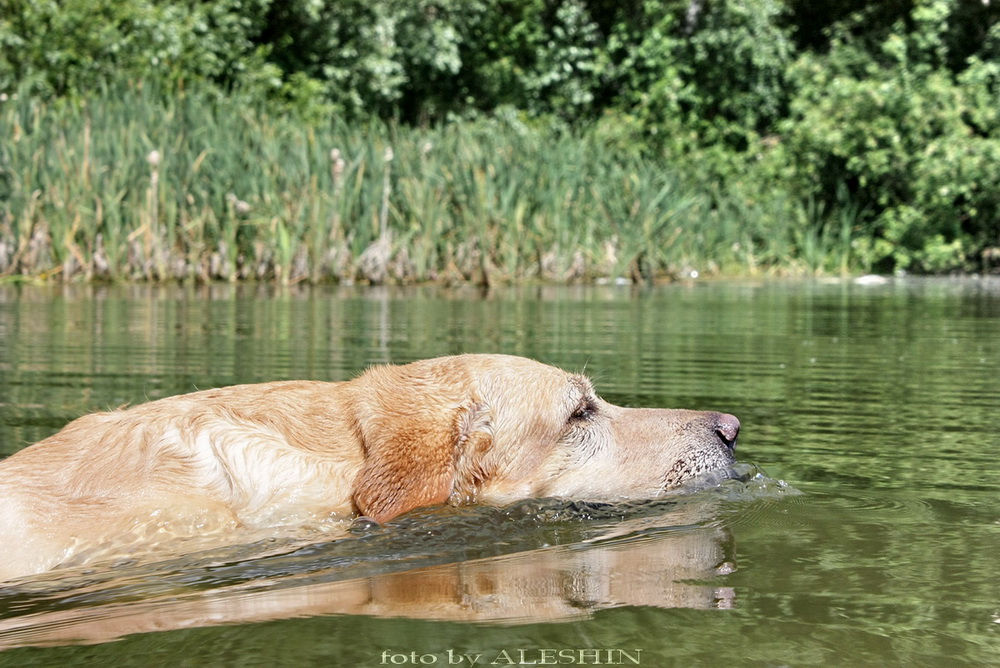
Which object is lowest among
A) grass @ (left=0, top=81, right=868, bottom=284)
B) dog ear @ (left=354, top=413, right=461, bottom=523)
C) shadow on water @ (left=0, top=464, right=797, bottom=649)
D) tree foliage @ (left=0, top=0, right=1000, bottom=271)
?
shadow on water @ (left=0, top=464, right=797, bottom=649)

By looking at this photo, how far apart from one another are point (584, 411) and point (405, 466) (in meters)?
1.12

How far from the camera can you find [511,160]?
17969 millimetres

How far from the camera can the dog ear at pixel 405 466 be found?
4.05m

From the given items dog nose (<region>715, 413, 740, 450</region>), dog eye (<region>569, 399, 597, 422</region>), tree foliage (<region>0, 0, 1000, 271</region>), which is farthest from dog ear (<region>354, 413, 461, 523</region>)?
tree foliage (<region>0, 0, 1000, 271</region>)

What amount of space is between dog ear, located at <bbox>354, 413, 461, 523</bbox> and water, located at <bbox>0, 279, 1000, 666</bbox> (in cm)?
8

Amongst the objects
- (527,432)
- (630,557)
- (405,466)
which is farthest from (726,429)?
(405,466)

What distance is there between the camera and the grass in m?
15.6

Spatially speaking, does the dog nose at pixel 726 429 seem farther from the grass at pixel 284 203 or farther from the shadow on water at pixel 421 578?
the grass at pixel 284 203

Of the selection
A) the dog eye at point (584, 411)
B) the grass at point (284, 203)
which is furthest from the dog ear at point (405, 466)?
the grass at point (284, 203)

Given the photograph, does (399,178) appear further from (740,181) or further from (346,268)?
(740,181)

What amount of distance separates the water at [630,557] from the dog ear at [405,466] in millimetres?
82

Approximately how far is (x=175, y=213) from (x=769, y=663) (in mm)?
14340

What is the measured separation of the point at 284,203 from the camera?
1634 centimetres

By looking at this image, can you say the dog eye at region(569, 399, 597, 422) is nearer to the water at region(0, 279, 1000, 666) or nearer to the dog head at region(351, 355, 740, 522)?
the dog head at region(351, 355, 740, 522)
